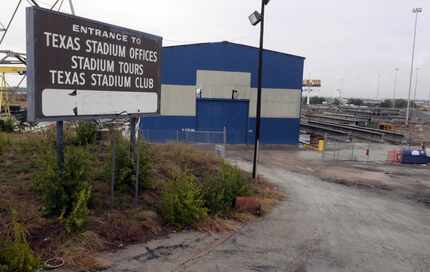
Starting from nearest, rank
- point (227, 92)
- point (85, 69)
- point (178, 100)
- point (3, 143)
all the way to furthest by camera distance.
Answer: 1. point (85, 69)
2. point (3, 143)
3. point (178, 100)
4. point (227, 92)

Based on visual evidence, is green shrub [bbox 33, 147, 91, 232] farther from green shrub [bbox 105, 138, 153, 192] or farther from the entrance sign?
green shrub [bbox 105, 138, 153, 192]

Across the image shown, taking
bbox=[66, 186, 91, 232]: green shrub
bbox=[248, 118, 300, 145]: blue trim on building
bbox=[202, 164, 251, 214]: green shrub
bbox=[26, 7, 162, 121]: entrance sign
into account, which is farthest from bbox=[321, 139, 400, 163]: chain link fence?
bbox=[66, 186, 91, 232]: green shrub

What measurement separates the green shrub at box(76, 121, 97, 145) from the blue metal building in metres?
18.7

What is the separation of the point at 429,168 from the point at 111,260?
25.3 m

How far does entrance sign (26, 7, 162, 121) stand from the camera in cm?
639

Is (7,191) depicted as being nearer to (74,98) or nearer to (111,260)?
(74,98)

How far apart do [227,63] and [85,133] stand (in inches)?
852

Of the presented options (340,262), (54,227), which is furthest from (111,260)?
(340,262)

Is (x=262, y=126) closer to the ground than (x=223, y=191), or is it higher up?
higher up

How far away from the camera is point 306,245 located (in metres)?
8.13

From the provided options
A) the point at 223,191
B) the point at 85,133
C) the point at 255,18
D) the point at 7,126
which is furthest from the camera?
the point at 7,126

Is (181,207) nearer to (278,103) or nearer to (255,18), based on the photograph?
(255,18)

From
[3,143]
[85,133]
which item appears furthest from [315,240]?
[3,143]

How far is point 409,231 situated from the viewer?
405 inches
